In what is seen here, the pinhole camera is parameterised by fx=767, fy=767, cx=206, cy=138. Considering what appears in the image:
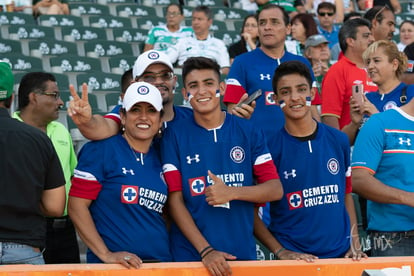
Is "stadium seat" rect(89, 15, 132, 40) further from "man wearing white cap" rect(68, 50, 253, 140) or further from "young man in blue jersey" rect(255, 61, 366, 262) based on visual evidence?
"young man in blue jersey" rect(255, 61, 366, 262)

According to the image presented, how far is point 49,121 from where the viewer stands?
523 centimetres

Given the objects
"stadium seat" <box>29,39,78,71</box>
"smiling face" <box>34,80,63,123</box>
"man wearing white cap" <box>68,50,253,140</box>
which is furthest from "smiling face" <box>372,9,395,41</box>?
"stadium seat" <box>29,39,78,71</box>

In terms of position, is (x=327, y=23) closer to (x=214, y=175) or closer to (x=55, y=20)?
(x=55, y=20)

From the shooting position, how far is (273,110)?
5.14m

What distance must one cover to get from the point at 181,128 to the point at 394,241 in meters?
1.39

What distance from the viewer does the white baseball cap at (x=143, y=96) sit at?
3.98m

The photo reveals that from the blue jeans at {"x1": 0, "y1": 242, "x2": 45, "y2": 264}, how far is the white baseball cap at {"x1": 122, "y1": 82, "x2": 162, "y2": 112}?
0.88 meters

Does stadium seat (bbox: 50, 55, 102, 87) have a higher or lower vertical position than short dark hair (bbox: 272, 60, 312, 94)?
higher

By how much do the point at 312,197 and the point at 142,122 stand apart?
1.04 m

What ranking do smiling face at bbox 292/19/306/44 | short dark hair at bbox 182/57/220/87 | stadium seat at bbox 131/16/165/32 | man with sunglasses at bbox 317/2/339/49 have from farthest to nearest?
stadium seat at bbox 131/16/165/32
man with sunglasses at bbox 317/2/339/49
smiling face at bbox 292/19/306/44
short dark hair at bbox 182/57/220/87

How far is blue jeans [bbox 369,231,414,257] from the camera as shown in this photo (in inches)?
172

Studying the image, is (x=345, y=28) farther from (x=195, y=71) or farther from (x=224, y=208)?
(x=224, y=208)

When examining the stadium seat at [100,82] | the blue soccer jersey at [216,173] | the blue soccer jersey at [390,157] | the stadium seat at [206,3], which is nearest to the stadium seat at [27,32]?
the stadium seat at [100,82]

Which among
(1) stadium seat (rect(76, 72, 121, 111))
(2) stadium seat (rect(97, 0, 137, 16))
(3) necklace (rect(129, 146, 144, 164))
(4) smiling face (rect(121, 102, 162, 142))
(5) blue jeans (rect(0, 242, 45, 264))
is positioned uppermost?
(2) stadium seat (rect(97, 0, 137, 16))
